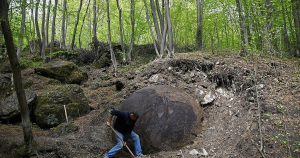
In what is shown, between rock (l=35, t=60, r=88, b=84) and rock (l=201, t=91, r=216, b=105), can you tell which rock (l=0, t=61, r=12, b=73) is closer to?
rock (l=35, t=60, r=88, b=84)

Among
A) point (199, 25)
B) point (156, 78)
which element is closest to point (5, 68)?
point (156, 78)

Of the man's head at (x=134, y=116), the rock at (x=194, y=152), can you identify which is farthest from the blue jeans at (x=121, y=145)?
the rock at (x=194, y=152)

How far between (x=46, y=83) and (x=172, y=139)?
739 cm

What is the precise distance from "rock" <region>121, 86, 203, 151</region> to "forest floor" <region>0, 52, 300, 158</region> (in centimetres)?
30

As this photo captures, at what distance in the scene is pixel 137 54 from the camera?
19922 mm

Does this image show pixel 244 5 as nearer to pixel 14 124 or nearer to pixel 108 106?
pixel 108 106

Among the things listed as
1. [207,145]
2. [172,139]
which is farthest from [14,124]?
[207,145]

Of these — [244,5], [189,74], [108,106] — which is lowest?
[108,106]

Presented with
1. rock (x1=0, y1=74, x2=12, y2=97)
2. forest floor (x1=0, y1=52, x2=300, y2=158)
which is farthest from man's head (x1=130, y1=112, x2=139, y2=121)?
rock (x1=0, y1=74, x2=12, y2=97)

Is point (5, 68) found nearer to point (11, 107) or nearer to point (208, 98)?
point (11, 107)

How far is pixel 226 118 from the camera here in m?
8.92

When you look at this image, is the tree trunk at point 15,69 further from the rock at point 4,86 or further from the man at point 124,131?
the rock at point 4,86

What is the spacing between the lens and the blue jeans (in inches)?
320

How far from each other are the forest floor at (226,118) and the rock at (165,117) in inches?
11.7
